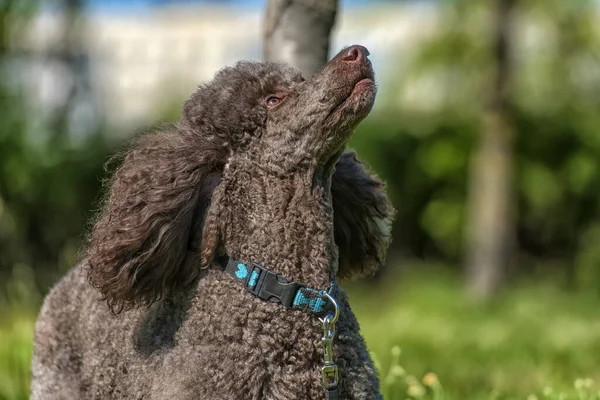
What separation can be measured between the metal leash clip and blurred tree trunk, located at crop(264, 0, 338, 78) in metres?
1.84

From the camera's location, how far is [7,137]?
8.80 metres

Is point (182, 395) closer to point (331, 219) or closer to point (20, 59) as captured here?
point (331, 219)

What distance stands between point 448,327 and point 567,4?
3745 mm

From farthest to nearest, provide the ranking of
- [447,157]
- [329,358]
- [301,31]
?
[447,157]
[301,31]
[329,358]

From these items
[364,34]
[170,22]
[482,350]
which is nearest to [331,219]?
[482,350]

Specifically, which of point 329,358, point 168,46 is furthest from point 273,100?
point 168,46

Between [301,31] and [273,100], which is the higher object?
[301,31]

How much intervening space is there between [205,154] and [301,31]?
1656 mm

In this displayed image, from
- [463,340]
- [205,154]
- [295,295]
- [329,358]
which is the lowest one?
[463,340]

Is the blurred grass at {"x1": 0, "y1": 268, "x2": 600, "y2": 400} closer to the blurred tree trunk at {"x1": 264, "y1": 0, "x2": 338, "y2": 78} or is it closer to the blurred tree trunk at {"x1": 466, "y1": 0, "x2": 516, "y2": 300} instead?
the blurred tree trunk at {"x1": 466, "y1": 0, "x2": 516, "y2": 300}

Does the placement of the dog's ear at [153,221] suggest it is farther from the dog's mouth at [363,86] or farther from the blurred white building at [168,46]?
the blurred white building at [168,46]

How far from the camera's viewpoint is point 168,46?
708 inches

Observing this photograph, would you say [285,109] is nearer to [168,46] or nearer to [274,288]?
[274,288]

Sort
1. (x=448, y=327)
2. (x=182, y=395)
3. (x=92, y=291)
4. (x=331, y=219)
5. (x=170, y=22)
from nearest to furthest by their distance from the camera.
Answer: (x=182, y=395), (x=331, y=219), (x=92, y=291), (x=448, y=327), (x=170, y=22)
